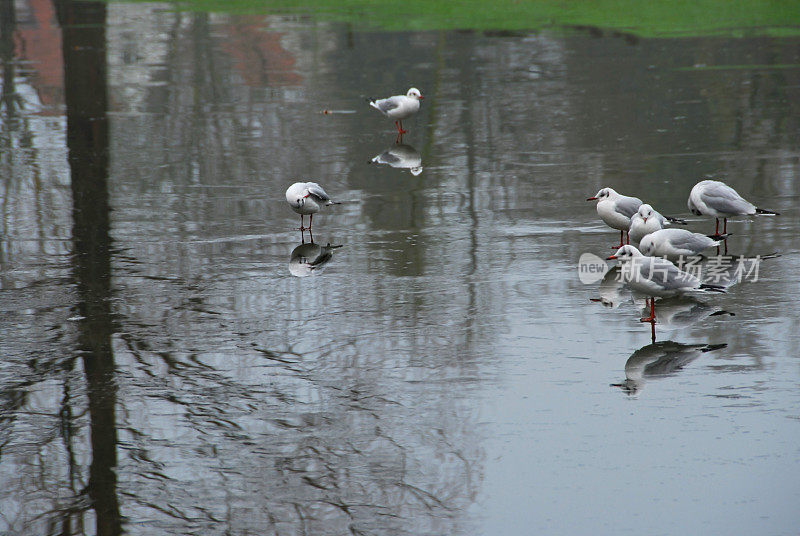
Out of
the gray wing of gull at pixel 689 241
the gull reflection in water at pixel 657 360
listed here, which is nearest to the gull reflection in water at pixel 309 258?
the gray wing of gull at pixel 689 241

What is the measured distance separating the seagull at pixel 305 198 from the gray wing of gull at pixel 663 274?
10.7 ft

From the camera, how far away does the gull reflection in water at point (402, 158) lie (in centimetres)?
1118

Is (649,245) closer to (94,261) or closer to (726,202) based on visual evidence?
(726,202)

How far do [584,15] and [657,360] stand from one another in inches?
796

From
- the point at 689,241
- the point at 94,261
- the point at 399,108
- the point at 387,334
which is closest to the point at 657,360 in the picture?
the point at 387,334

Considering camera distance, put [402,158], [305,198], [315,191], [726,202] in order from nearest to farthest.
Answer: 1. [726,202]
2. [305,198]
3. [315,191]
4. [402,158]

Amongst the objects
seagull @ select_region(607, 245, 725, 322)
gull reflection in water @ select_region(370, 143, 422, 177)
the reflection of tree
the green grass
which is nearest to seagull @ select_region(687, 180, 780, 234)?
seagull @ select_region(607, 245, 725, 322)

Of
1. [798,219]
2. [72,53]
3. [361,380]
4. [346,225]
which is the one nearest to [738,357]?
[361,380]

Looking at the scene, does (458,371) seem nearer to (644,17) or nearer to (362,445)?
(362,445)

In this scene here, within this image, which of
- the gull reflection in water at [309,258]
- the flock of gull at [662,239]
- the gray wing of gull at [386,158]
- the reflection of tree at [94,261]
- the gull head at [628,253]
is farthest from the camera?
the gray wing of gull at [386,158]

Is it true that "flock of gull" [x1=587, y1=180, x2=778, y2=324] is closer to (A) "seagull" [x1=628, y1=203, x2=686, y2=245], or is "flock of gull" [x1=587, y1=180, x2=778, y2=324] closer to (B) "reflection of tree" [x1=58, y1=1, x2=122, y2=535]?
(A) "seagull" [x1=628, y1=203, x2=686, y2=245]

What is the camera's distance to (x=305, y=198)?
8758 millimetres

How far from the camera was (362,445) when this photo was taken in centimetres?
495

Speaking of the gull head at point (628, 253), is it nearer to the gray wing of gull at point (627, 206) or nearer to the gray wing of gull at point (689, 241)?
the gray wing of gull at point (689, 241)
